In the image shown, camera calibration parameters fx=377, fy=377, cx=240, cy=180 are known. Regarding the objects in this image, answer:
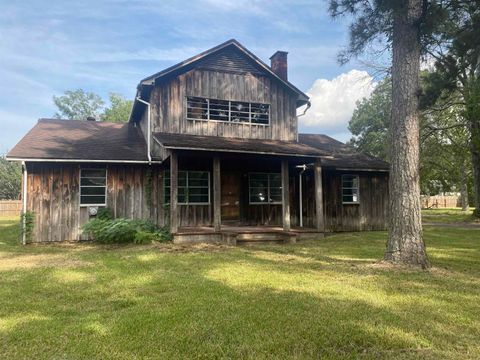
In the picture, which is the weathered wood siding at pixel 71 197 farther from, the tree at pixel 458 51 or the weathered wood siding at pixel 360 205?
the tree at pixel 458 51

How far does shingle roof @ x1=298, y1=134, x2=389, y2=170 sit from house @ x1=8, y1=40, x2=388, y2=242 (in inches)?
4.1

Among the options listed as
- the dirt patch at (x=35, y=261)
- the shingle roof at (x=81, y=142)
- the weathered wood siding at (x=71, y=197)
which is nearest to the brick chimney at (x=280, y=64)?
the shingle roof at (x=81, y=142)

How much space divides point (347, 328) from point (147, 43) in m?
15.0

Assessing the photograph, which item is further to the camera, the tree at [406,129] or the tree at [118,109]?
the tree at [118,109]

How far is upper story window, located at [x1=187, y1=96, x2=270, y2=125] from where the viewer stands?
13.9m

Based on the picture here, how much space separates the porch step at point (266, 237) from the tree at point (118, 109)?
35.9 meters

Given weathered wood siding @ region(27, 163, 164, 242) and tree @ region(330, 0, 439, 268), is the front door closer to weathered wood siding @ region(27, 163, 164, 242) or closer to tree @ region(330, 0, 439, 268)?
weathered wood siding @ region(27, 163, 164, 242)

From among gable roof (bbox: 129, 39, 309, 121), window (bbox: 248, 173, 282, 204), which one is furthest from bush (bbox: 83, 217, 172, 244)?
gable roof (bbox: 129, 39, 309, 121)

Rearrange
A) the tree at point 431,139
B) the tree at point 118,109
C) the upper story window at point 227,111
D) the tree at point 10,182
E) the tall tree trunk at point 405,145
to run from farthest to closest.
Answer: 1. the tree at point 10,182
2. the tree at point 118,109
3. the tree at point 431,139
4. the upper story window at point 227,111
5. the tall tree trunk at point 405,145

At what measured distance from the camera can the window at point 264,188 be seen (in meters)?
14.8

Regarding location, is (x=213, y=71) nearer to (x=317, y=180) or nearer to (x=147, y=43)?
(x=147, y=43)

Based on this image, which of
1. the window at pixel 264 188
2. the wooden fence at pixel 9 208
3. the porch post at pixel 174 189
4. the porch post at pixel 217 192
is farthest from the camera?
the wooden fence at pixel 9 208

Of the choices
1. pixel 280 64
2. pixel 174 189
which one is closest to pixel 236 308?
pixel 174 189

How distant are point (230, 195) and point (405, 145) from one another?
7979 millimetres
